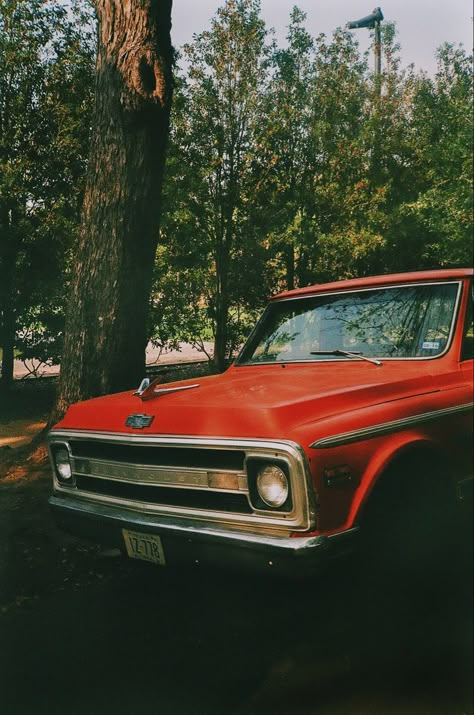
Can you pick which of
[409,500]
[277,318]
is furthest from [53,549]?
[409,500]

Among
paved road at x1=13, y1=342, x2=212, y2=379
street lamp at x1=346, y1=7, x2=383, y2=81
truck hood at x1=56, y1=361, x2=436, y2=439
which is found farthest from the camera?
street lamp at x1=346, y1=7, x2=383, y2=81

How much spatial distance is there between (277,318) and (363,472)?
75.7 inches

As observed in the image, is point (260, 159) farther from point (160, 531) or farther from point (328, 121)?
point (160, 531)

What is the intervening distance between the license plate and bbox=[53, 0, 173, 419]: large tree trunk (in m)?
2.89

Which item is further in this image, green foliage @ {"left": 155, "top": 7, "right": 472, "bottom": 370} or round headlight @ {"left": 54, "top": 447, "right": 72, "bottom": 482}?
green foliage @ {"left": 155, "top": 7, "right": 472, "bottom": 370}

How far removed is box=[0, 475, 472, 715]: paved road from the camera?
2.64 metres

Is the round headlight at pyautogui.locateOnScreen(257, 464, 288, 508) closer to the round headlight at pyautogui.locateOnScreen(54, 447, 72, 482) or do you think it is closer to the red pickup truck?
the red pickup truck

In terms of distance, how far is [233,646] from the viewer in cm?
310

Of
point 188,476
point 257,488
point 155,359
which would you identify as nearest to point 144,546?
point 188,476

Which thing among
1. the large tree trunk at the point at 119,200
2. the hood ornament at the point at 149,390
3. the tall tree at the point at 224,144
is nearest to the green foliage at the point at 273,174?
the tall tree at the point at 224,144

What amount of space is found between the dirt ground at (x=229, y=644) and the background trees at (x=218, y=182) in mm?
2657

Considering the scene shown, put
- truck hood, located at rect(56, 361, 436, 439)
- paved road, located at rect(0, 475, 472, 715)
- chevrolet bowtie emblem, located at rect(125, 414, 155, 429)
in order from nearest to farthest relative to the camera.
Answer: paved road, located at rect(0, 475, 472, 715)
truck hood, located at rect(56, 361, 436, 439)
chevrolet bowtie emblem, located at rect(125, 414, 155, 429)

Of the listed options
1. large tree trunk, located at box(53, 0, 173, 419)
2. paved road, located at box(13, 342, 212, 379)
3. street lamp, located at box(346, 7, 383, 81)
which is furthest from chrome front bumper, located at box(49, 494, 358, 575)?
street lamp, located at box(346, 7, 383, 81)

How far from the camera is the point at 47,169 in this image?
421 inches
